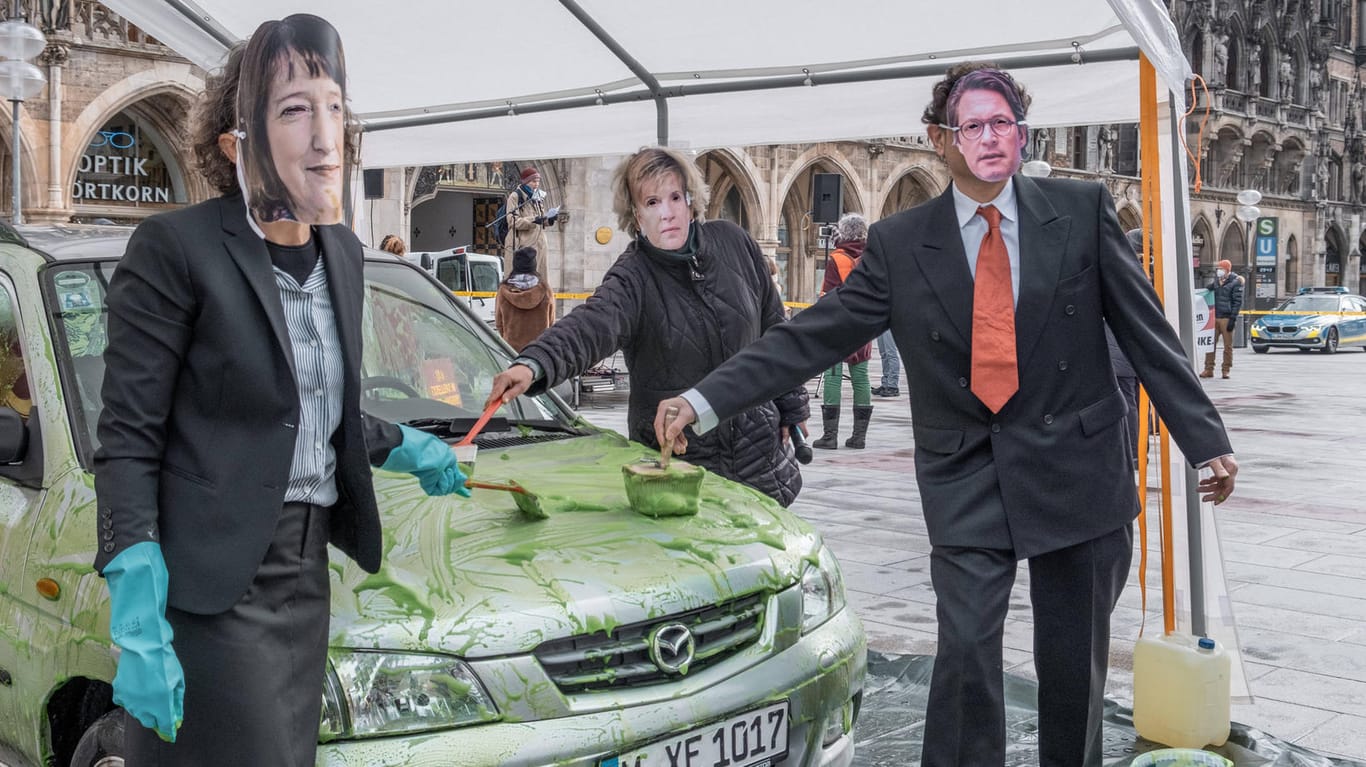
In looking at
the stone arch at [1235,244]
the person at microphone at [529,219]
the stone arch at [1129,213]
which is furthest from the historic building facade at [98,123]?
the stone arch at [1235,244]

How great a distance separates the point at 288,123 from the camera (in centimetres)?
235

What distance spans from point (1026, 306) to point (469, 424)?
156 centimetres

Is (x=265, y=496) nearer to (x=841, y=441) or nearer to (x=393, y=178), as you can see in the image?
(x=841, y=441)

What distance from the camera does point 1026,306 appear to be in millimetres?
3248

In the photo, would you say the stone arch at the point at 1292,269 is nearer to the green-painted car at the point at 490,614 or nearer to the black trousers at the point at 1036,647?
the black trousers at the point at 1036,647

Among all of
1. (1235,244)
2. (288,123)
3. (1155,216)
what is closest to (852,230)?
(1155,216)

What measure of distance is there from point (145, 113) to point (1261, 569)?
71.7ft

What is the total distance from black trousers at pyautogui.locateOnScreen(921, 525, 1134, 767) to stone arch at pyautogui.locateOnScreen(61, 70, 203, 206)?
2005 cm

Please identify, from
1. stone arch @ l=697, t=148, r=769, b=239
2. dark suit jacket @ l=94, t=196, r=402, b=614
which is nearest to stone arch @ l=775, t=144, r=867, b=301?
stone arch @ l=697, t=148, r=769, b=239

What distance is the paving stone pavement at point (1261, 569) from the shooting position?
494 cm

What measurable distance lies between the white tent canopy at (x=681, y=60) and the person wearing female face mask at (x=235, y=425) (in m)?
3.95

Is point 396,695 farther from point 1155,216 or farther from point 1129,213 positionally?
point 1129,213

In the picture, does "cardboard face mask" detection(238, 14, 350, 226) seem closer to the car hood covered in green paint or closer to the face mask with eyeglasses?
the car hood covered in green paint

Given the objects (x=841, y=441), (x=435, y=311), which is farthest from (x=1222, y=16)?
(x=435, y=311)
